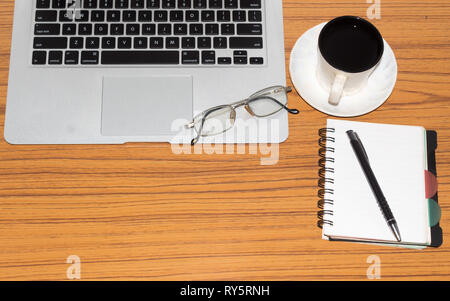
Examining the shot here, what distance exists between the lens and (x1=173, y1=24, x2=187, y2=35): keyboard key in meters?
0.90

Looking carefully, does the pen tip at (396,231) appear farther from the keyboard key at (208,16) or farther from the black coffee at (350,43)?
the keyboard key at (208,16)

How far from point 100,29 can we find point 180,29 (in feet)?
0.50

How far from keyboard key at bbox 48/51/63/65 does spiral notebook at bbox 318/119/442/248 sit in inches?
20.3

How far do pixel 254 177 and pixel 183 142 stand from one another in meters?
0.15

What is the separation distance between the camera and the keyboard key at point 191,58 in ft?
2.92

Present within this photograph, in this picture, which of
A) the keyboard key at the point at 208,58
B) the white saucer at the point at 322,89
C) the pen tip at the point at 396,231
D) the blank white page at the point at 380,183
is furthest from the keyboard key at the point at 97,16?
→ the pen tip at the point at 396,231

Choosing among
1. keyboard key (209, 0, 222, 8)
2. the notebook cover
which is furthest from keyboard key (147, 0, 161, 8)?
the notebook cover

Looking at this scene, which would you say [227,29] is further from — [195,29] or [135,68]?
[135,68]

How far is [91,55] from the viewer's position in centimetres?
89

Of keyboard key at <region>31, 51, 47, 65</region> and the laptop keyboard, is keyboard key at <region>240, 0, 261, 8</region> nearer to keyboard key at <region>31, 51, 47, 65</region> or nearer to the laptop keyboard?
the laptop keyboard

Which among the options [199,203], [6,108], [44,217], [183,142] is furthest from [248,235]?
[6,108]

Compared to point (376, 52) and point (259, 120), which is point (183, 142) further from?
point (376, 52)

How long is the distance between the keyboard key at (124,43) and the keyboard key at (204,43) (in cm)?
13

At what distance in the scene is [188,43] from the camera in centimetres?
89
